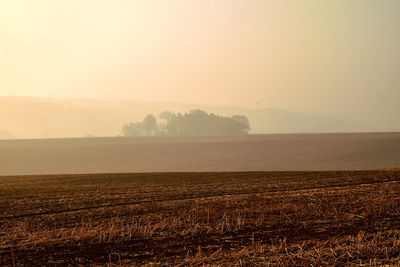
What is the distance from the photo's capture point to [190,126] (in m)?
125

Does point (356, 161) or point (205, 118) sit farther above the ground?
point (205, 118)

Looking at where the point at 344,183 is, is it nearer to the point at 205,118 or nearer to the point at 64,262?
the point at 64,262

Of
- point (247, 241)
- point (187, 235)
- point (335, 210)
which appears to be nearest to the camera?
point (247, 241)

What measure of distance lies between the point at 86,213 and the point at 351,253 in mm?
10179

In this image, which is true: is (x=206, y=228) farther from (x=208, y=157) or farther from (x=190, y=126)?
(x=190, y=126)

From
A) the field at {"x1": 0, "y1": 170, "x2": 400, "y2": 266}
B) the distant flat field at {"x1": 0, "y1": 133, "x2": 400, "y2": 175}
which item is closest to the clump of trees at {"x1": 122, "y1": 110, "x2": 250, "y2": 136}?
the distant flat field at {"x1": 0, "y1": 133, "x2": 400, "y2": 175}

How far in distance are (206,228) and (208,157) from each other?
58.8m

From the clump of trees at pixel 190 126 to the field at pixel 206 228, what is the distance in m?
102

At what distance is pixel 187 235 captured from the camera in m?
11.9

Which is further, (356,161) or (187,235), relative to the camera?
(356,161)

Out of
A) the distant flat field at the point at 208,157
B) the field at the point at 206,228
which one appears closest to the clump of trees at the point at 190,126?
the distant flat field at the point at 208,157

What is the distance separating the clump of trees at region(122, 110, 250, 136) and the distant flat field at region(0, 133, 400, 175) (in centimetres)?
3458

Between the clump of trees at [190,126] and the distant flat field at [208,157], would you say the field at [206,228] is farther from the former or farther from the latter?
the clump of trees at [190,126]

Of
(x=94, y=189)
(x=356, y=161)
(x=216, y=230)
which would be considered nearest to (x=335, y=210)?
(x=216, y=230)
